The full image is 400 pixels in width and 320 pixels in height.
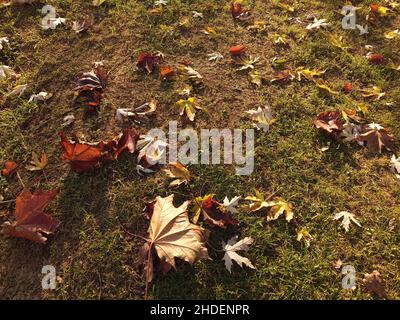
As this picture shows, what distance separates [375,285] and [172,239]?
149cm

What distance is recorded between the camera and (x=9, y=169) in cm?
329

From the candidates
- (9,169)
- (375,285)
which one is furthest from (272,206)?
(9,169)

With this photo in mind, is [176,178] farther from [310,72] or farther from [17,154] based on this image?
[310,72]

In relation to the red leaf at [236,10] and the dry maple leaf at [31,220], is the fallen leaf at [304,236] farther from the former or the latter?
the red leaf at [236,10]

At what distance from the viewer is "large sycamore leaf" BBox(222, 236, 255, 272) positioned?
2875mm

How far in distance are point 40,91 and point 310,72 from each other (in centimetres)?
272

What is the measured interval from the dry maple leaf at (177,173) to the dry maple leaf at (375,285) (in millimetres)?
1534

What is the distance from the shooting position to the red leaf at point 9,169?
3.28m

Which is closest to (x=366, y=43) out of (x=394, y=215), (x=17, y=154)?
(x=394, y=215)

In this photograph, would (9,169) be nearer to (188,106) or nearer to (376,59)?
(188,106)

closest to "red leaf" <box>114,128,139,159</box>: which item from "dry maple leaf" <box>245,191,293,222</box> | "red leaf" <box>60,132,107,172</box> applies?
"red leaf" <box>60,132,107,172</box>

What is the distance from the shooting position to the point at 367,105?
13.0ft

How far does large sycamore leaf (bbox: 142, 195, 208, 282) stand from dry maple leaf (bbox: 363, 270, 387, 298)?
1.19m

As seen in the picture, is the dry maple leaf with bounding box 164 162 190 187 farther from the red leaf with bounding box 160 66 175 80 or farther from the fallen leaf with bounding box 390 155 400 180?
the fallen leaf with bounding box 390 155 400 180
